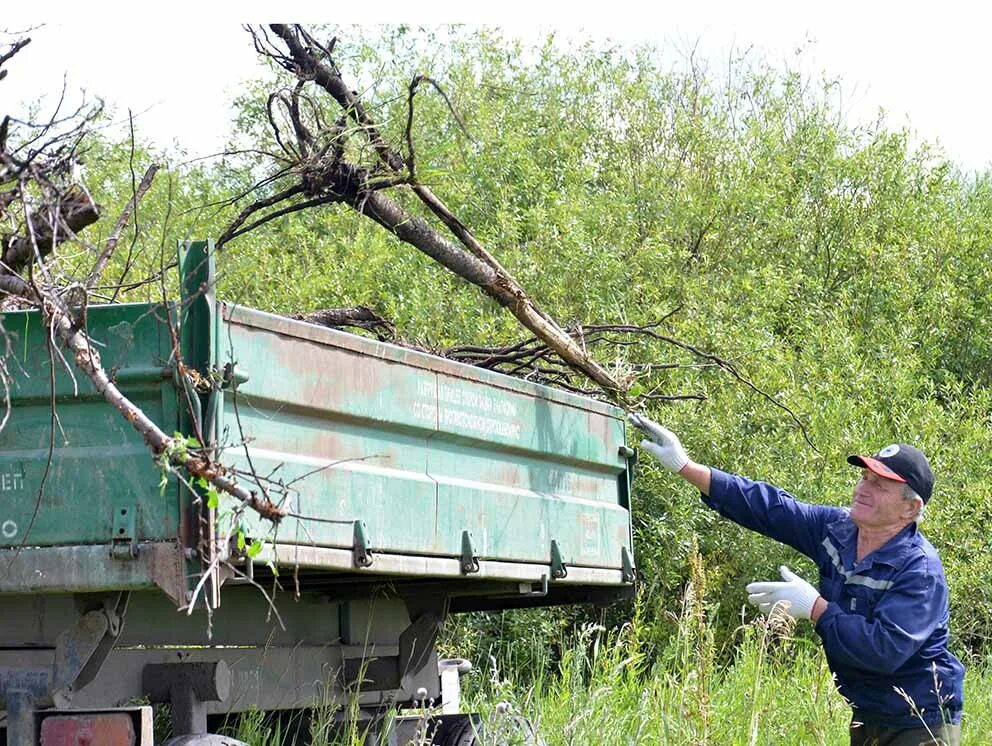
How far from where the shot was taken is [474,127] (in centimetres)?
1677

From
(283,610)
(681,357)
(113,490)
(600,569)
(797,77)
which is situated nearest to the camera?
(113,490)

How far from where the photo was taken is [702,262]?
1511 cm

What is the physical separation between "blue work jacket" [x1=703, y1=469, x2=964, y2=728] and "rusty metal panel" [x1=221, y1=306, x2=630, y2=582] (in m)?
1.28

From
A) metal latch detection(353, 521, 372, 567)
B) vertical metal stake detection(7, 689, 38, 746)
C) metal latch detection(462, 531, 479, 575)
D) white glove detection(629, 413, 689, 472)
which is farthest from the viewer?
white glove detection(629, 413, 689, 472)

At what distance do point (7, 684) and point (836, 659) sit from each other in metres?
2.95

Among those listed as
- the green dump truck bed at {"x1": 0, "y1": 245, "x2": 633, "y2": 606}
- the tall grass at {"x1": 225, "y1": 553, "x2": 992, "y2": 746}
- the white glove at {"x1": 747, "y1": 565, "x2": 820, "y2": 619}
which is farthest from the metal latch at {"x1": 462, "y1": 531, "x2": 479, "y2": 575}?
the white glove at {"x1": 747, "y1": 565, "x2": 820, "y2": 619}

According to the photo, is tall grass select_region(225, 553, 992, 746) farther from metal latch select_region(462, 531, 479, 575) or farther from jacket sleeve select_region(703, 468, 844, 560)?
metal latch select_region(462, 531, 479, 575)

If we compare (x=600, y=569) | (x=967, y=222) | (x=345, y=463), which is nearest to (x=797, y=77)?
(x=967, y=222)

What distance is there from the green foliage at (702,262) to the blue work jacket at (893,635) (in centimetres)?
296

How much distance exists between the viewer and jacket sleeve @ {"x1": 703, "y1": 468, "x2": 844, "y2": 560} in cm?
622

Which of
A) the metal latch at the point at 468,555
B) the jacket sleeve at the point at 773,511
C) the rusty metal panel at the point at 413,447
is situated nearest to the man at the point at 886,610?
the jacket sleeve at the point at 773,511

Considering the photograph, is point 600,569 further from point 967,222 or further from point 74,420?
point 967,222

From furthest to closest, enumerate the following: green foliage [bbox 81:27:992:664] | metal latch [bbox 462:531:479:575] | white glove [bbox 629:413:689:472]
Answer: green foliage [bbox 81:27:992:664] < white glove [bbox 629:413:689:472] < metal latch [bbox 462:531:479:575]

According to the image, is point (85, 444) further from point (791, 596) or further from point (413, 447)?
point (791, 596)
